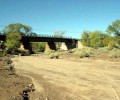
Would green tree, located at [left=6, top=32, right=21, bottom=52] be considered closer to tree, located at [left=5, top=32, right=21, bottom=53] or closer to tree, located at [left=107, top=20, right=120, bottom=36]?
tree, located at [left=5, top=32, right=21, bottom=53]

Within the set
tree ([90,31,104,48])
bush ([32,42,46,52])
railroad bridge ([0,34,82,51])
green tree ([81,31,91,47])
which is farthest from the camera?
bush ([32,42,46,52])

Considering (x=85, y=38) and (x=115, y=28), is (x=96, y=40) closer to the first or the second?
(x=85, y=38)

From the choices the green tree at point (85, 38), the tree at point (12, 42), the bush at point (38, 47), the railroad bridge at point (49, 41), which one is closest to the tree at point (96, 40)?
the green tree at point (85, 38)

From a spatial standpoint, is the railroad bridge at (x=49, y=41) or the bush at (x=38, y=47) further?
the bush at (x=38, y=47)

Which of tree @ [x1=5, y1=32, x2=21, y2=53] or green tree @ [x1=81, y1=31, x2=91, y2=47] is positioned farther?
green tree @ [x1=81, y1=31, x2=91, y2=47]

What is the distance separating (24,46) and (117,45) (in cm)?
3384

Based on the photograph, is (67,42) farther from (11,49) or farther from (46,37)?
(11,49)

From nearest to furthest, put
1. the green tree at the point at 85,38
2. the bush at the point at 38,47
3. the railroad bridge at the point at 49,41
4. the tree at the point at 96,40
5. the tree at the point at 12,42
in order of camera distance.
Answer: the tree at the point at 12,42
the railroad bridge at the point at 49,41
the tree at the point at 96,40
the green tree at the point at 85,38
the bush at the point at 38,47

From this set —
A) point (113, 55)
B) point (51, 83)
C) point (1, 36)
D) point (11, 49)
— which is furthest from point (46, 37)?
point (51, 83)

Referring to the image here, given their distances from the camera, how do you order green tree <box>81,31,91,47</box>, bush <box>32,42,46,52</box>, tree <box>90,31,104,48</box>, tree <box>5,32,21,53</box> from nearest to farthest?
tree <box>5,32,21,53</box> → tree <box>90,31,104,48</box> → green tree <box>81,31,91,47</box> → bush <box>32,42,46,52</box>

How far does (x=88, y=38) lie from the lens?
10719 centimetres

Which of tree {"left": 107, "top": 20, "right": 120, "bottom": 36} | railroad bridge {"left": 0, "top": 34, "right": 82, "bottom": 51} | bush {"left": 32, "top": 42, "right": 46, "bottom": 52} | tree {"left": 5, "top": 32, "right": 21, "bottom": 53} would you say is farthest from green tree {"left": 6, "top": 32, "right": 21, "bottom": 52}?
bush {"left": 32, "top": 42, "right": 46, "bottom": 52}

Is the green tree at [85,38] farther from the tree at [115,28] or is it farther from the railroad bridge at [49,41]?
the tree at [115,28]

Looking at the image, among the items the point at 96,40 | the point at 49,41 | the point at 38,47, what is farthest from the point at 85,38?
the point at 38,47
